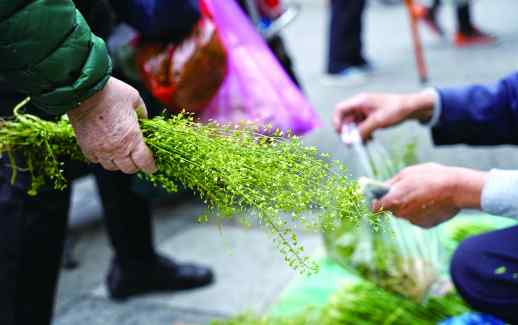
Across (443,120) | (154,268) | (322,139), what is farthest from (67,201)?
(322,139)

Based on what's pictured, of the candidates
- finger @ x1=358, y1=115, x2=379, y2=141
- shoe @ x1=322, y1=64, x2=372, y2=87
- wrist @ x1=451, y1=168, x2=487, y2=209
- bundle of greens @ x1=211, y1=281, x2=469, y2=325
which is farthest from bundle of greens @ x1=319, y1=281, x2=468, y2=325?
shoe @ x1=322, y1=64, x2=372, y2=87

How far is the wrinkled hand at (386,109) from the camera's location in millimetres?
1904

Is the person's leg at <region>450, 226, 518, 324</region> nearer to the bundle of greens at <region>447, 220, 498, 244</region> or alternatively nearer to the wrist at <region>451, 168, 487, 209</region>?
the wrist at <region>451, 168, 487, 209</region>

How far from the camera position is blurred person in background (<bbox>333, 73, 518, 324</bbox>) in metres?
1.48

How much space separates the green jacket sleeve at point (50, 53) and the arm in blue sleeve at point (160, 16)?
2.70 feet

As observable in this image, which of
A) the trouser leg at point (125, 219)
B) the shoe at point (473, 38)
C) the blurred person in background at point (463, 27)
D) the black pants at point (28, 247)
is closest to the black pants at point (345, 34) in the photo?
the blurred person in background at point (463, 27)

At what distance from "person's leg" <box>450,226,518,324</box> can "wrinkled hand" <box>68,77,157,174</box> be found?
871mm

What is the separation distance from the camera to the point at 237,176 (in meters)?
1.21

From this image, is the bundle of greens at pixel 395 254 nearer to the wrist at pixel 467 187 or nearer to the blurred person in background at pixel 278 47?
the wrist at pixel 467 187

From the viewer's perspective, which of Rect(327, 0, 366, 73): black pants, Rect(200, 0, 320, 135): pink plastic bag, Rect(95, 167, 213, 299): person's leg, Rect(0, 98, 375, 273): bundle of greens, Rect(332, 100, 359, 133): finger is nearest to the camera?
Rect(0, 98, 375, 273): bundle of greens

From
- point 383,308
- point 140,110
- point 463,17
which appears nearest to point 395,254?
point 383,308

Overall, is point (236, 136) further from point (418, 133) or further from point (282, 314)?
point (418, 133)

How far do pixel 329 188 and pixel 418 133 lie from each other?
8.84 feet

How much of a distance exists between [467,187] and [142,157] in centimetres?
72
